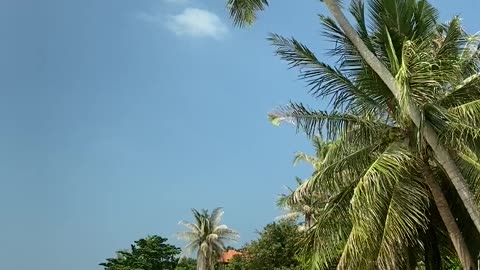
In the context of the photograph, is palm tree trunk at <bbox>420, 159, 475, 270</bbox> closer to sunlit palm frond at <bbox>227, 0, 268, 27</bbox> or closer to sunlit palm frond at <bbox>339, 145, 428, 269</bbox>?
sunlit palm frond at <bbox>339, 145, 428, 269</bbox>

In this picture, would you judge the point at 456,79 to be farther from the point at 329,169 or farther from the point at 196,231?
the point at 196,231

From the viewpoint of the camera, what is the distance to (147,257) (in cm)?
5247

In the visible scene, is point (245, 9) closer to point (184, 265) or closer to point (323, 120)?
point (323, 120)

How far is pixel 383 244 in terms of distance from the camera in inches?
507

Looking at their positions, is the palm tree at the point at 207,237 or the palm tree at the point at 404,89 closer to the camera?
the palm tree at the point at 404,89

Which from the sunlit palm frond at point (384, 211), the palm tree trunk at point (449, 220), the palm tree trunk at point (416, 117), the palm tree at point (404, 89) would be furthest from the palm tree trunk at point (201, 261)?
the palm tree trunk at point (416, 117)

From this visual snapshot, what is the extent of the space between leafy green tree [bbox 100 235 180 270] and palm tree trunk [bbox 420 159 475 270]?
4086 centimetres

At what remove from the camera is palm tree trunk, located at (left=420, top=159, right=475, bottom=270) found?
1288cm

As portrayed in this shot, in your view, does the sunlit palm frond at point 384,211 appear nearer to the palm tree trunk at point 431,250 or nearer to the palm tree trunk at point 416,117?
the palm tree trunk at point 416,117

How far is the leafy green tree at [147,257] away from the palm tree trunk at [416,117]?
135ft

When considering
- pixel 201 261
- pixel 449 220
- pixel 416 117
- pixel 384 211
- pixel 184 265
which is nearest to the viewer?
pixel 416 117

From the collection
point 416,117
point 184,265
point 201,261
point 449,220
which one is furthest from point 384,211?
point 184,265

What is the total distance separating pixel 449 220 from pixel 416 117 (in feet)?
8.33

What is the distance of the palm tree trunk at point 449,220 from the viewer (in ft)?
42.2
